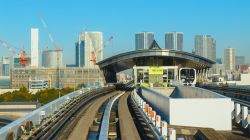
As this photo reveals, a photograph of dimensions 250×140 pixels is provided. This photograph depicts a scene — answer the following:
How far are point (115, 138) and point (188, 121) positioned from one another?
4.91 metres

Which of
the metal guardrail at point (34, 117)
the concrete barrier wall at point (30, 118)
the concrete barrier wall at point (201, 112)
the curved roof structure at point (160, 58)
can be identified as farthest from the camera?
the curved roof structure at point (160, 58)

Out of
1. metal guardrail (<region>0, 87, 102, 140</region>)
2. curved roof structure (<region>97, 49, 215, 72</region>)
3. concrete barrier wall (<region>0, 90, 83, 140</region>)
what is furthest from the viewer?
curved roof structure (<region>97, 49, 215, 72</region>)

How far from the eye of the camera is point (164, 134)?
14727 mm

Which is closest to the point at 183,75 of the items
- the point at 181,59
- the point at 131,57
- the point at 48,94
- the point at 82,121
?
the point at 181,59

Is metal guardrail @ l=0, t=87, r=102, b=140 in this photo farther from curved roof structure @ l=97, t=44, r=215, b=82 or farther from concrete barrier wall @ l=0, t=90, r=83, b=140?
curved roof structure @ l=97, t=44, r=215, b=82

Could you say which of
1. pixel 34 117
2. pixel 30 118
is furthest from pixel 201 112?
pixel 30 118

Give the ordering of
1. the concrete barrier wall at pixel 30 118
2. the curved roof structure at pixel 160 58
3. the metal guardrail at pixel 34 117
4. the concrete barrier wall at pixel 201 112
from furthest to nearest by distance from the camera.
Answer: the curved roof structure at pixel 160 58 → the concrete barrier wall at pixel 201 112 → the metal guardrail at pixel 34 117 → the concrete barrier wall at pixel 30 118

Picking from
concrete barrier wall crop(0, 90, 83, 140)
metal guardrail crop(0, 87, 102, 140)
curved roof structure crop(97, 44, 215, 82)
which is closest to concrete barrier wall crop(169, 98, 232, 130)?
metal guardrail crop(0, 87, 102, 140)

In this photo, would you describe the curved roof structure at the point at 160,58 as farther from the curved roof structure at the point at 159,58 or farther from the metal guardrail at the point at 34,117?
the metal guardrail at the point at 34,117

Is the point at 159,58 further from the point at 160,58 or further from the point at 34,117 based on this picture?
the point at 34,117

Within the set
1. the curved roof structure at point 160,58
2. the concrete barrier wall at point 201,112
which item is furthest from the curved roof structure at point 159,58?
the concrete barrier wall at point 201,112

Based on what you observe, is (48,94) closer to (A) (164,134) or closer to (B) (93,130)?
(B) (93,130)

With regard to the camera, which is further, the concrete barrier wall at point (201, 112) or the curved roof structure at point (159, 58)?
the curved roof structure at point (159, 58)

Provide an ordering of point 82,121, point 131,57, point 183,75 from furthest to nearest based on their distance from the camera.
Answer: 1. point 183,75
2. point 131,57
3. point 82,121
